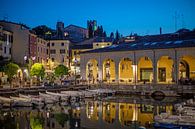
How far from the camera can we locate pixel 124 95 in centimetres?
6219

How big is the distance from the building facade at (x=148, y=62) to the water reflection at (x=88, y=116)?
12.4 meters

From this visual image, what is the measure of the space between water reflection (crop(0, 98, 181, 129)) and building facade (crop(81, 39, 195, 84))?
12.4 m

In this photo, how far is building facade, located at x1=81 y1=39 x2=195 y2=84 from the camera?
59250 mm

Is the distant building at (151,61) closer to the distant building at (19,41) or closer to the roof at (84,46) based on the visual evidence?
the distant building at (19,41)

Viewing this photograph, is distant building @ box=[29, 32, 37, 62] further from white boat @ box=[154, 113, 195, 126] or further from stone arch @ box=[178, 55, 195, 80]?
white boat @ box=[154, 113, 195, 126]

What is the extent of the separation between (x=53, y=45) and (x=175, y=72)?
166 ft

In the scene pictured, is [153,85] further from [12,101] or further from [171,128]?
[171,128]

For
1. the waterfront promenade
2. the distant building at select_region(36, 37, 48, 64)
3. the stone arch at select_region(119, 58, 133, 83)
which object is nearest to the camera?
the waterfront promenade

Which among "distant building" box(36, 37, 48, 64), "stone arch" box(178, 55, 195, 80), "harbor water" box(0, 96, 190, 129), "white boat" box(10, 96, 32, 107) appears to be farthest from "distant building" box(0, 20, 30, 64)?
"stone arch" box(178, 55, 195, 80)

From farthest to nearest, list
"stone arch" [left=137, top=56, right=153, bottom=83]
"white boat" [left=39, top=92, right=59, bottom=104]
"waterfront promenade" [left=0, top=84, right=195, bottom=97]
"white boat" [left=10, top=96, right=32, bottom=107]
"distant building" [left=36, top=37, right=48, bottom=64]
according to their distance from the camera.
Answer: "distant building" [left=36, top=37, right=48, bottom=64]
"stone arch" [left=137, top=56, right=153, bottom=83]
"waterfront promenade" [left=0, top=84, right=195, bottom=97]
"white boat" [left=39, top=92, right=59, bottom=104]
"white boat" [left=10, top=96, right=32, bottom=107]

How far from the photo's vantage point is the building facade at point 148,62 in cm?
5925

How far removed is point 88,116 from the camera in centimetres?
3944

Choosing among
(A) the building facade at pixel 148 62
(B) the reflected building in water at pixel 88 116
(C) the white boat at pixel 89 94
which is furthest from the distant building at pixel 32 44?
(B) the reflected building in water at pixel 88 116

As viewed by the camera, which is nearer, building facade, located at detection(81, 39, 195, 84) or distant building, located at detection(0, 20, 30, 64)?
building facade, located at detection(81, 39, 195, 84)
